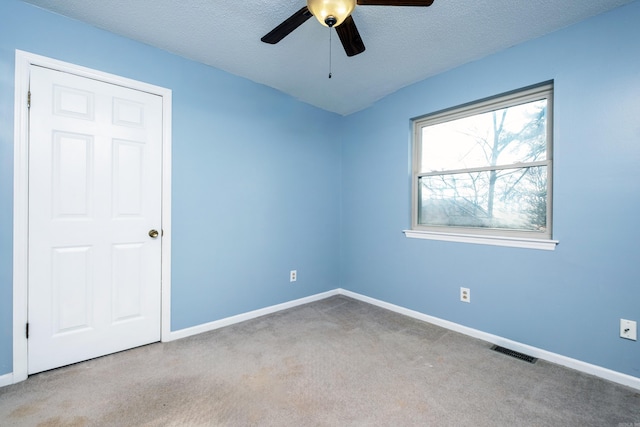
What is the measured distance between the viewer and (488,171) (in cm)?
247

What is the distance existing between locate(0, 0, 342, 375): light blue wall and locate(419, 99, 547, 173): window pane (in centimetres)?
131

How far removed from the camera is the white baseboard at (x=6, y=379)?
173 cm

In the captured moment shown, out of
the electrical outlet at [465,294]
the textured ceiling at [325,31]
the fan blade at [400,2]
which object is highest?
the textured ceiling at [325,31]

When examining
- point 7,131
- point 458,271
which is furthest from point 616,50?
point 7,131

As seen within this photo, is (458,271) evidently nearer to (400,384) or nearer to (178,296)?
(400,384)

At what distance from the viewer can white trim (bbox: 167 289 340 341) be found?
2.43 m

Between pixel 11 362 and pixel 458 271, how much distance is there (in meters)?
3.38

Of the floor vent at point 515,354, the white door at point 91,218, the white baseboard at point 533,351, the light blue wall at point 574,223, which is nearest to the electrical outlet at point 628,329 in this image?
the light blue wall at point 574,223

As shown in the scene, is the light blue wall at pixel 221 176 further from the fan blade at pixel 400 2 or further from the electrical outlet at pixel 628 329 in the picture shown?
the electrical outlet at pixel 628 329

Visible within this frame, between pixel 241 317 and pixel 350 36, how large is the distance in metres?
2.57

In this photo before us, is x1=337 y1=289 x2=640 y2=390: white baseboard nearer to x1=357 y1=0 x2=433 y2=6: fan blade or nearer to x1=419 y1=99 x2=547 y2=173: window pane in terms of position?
x1=419 y1=99 x2=547 y2=173: window pane

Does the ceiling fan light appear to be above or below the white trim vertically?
above

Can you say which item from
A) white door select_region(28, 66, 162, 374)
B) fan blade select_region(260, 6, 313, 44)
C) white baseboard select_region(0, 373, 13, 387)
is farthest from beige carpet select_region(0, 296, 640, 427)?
fan blade select_region(260, 6, 313, 44)

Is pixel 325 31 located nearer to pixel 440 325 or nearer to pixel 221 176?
pixel 221 176
